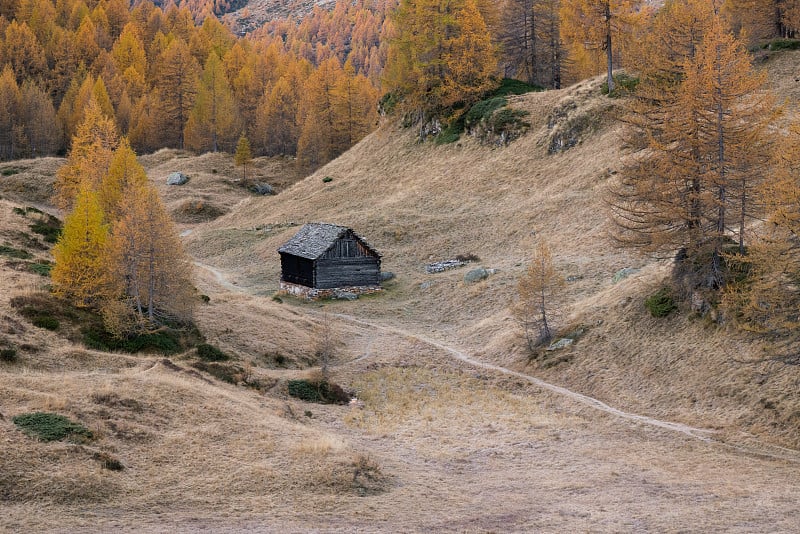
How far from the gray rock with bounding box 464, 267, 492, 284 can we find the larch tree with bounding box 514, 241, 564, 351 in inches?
476

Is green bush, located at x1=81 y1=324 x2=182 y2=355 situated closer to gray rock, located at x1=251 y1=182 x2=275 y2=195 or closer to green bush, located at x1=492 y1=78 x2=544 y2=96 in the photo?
green bush, located at x1=492 y1=78 x2=544 y2=96

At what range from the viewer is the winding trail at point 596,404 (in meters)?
24.2

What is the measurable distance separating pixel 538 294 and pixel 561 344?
9.21ft

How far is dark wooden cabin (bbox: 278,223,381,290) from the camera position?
5366 centimetres

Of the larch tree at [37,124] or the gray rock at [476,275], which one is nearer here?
the gray rock at [476,275]

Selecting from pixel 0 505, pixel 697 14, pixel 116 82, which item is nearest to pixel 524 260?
pixel 697 14

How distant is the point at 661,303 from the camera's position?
1355 inches

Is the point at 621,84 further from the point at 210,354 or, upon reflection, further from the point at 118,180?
the point at 210,354

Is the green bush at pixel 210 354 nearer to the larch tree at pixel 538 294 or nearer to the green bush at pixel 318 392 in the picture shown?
the green bush at pixel 318 392

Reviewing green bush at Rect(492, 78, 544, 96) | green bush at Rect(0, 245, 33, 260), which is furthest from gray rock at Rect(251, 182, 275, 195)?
green bush at Rect(0, 245, 33, 260)

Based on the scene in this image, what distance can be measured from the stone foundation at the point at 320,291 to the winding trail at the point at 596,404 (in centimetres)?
392

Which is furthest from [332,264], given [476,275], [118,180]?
[118,180]

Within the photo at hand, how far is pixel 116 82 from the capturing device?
128 m

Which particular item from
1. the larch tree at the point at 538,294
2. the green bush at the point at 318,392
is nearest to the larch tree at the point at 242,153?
the larch tree at the point at 538,294
